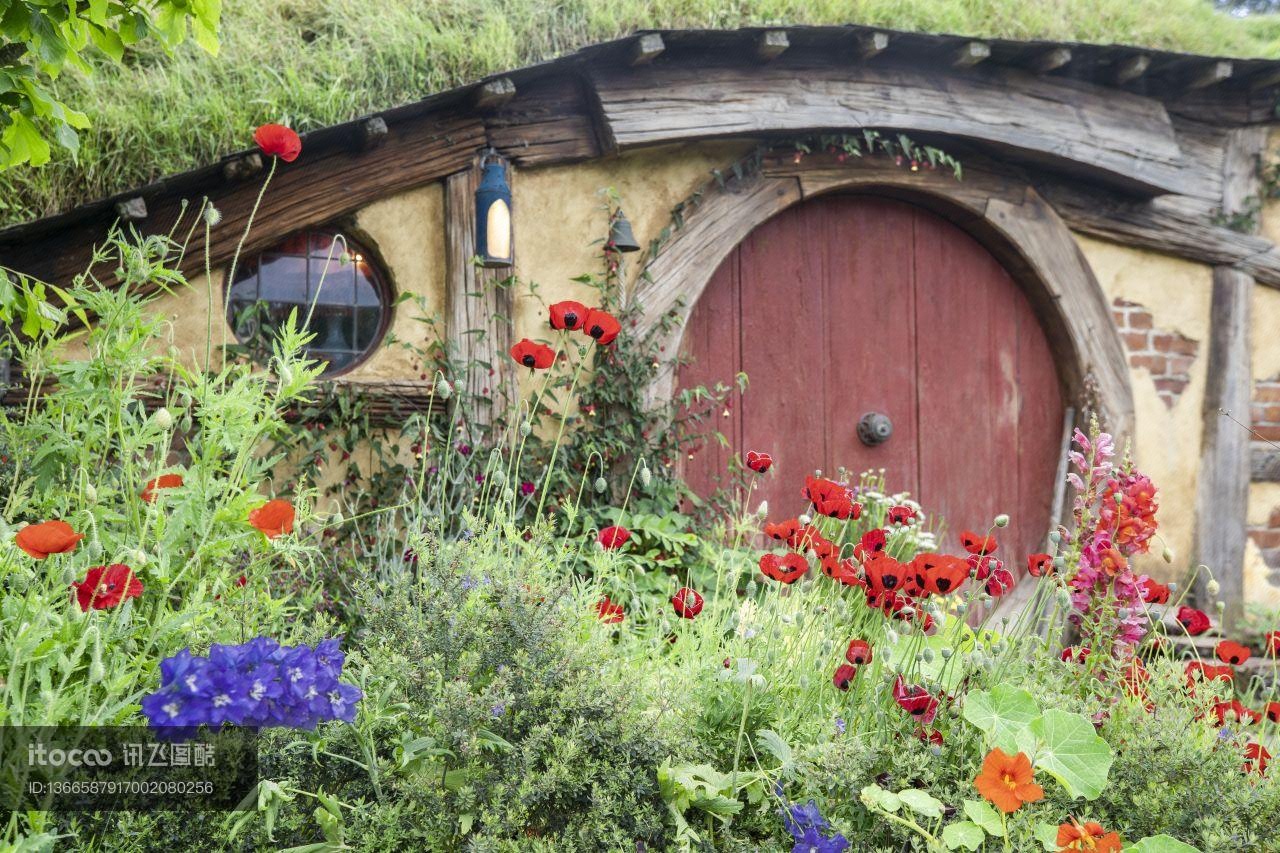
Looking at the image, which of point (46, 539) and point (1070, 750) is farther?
point (1070, 750)

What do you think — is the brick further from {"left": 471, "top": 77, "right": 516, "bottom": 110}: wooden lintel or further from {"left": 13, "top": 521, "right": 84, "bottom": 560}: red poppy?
{"left": 13, "top": 521, "right": 84, "bottom": 560}: red poppy

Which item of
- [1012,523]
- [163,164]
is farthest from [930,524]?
[163,164]

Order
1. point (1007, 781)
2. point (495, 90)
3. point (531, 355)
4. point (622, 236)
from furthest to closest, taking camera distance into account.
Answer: point (622, 236) < point (495, 90) < point (531, 355) < point (1007, 781)

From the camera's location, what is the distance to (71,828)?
1528 millimetres

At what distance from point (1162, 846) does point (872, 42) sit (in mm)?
3292

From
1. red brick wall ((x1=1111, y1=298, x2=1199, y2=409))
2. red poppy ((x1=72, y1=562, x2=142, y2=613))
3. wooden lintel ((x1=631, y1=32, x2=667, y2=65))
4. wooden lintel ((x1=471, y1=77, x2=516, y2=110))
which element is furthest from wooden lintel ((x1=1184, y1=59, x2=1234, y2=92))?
red poppy ((x1=72, y1=562, x2=142, y2=613))

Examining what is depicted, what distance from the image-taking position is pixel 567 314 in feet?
8.29

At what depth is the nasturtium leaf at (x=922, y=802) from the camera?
5.93ft

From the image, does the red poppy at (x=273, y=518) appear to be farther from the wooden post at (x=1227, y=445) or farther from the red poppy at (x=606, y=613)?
the wooden post at (x=1227, y=445)

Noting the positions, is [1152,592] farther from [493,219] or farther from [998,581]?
[493,219]

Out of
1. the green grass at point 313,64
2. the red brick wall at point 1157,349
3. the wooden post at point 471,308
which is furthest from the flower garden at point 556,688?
the red brick wall at point 1157,349

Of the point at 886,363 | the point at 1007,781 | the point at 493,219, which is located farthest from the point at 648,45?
the point at 1007,781

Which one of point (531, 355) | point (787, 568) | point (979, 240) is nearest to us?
point (787, 568)

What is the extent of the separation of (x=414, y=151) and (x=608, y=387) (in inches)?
46.1
